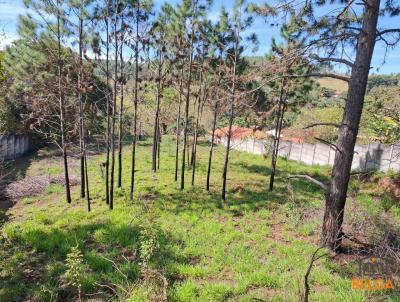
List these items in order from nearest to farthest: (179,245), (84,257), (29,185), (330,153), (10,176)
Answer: (84,257), (179,245), (29,185), (10,176), (330,153)

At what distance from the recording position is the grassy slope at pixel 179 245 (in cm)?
581

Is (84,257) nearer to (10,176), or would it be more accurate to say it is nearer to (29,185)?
(29,185)

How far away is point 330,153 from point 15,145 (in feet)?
77.1

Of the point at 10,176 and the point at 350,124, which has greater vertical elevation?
the point at 350,124

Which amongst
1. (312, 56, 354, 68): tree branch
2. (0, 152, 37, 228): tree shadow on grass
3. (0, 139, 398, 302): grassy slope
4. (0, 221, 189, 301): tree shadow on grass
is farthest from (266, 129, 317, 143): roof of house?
(0, 152, 37, 228): tree shadow on grass

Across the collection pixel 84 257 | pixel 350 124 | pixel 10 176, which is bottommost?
pixel 10 176

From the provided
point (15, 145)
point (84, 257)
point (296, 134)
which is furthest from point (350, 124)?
point (15, 145)

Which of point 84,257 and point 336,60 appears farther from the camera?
point 84,257

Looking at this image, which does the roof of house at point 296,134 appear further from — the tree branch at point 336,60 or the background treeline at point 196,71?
the tree branch at point 336,60

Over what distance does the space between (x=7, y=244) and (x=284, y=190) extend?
40.0ft

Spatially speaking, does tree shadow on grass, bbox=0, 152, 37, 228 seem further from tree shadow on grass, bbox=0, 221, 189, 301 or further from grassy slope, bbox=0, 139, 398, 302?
tree shadow on grass, bbox=0, 221, 189, 301

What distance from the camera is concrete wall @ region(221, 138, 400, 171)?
601 inches

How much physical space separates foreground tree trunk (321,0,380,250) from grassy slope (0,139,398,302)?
0.96m

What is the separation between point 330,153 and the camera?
19719mm
